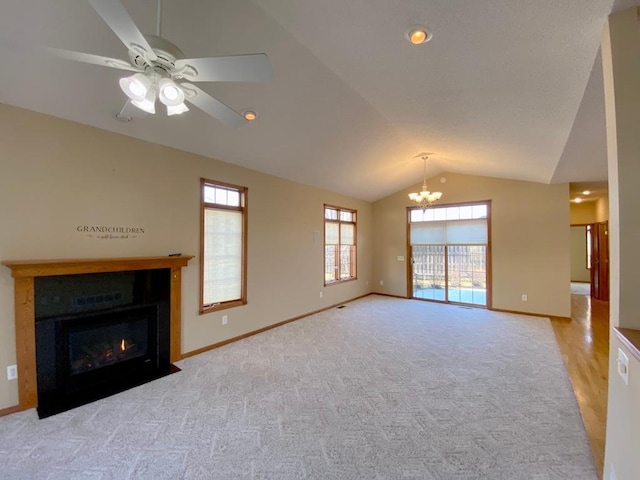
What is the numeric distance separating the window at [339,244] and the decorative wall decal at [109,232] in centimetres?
383

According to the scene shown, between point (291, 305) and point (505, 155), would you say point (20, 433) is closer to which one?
point (291, 305)

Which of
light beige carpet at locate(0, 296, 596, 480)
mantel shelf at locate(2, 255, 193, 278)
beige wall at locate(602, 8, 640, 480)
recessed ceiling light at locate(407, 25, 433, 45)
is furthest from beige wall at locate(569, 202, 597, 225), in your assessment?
mantel shelf at locate(2, 255, 193, 278)

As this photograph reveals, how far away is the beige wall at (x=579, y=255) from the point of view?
402 inches

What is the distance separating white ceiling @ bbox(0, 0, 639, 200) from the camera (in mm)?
1858

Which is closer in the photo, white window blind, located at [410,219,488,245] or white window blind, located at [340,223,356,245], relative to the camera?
white window blind, located at [410,219,488,245]

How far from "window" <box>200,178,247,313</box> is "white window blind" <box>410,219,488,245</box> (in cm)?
468

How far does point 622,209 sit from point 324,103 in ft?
9.16

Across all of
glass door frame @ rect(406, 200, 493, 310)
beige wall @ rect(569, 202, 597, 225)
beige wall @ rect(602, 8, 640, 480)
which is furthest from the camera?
beige wall @ rect(569, 202, 597, 225)

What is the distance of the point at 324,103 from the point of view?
333 centimetres

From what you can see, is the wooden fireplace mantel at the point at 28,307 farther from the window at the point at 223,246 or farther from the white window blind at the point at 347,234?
the white window blind at the point at 347,234

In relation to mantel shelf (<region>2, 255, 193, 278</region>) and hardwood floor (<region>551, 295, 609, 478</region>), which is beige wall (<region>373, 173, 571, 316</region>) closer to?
hardwood floor (<region>551, 295, 609, 478</region>)

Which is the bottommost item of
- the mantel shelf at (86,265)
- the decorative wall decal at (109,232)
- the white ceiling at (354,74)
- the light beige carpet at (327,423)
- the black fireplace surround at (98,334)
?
the light beige carpet at (327,423)

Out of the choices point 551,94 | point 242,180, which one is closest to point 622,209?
point 551,94

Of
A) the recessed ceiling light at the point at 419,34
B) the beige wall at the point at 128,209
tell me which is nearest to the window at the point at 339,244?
the beige wall at the point at 128,209
